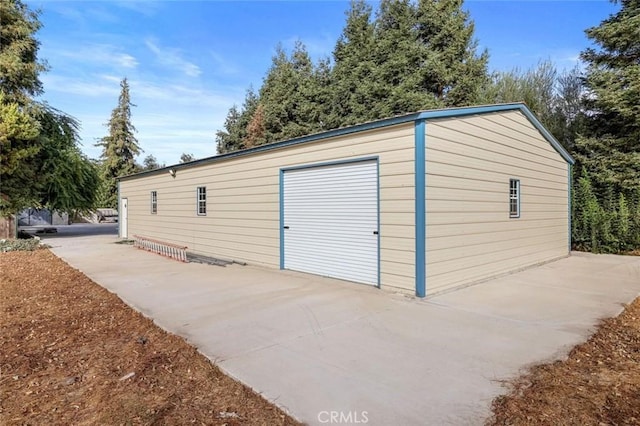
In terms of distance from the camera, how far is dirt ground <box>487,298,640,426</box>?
2.53 m

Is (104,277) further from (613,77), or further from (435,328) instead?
(613,77)

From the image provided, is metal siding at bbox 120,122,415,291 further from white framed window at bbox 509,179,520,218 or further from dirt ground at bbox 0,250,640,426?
white framed window at bbox 509,179,520,218

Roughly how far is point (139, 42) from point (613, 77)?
14632mm

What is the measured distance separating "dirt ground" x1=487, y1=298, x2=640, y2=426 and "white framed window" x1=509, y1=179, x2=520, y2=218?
4.88 metres

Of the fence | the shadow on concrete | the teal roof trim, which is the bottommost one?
the shadow on concrete

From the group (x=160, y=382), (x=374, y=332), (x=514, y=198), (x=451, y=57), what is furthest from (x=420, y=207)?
(x=451, y=57)

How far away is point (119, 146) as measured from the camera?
33.6m

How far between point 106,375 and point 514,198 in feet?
27.7

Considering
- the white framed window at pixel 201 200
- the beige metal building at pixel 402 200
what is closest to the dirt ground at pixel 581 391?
the beige metal building at pixel 402 200

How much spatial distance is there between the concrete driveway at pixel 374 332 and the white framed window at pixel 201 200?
3.82 m

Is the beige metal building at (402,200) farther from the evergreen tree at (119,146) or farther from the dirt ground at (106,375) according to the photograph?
the evergreen tree at (119,146)

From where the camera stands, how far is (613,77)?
12.2 m

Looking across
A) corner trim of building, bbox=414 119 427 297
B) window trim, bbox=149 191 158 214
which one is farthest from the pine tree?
corner trim of building, bbox=414 119 427 297

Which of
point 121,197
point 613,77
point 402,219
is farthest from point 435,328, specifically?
point 121,197
